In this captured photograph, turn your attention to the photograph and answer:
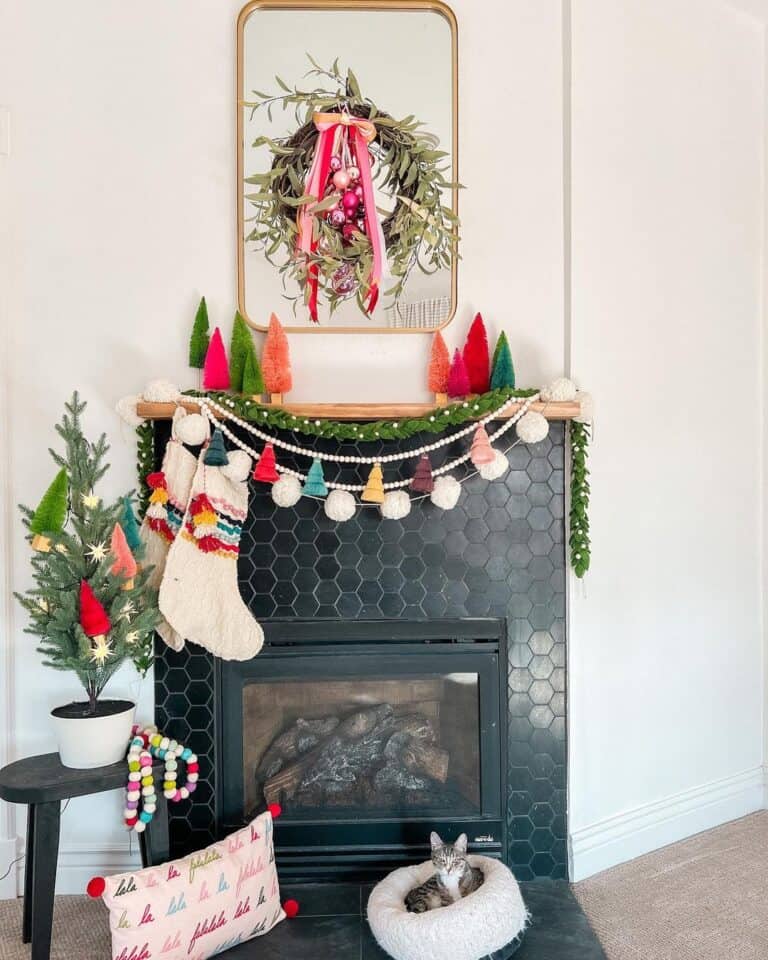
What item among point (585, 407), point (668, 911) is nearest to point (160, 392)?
point (585, 407)

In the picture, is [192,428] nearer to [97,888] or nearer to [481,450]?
[481,450]

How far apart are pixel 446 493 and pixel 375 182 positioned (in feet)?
3.00

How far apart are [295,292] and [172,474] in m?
0.63

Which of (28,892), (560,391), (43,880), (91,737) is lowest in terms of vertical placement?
(28,892)

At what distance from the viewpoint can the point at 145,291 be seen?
2285 millimetres

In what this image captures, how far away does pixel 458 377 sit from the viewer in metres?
2.23

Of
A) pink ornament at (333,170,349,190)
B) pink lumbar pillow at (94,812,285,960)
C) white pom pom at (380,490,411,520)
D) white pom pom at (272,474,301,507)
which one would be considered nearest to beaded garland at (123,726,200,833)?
pink lumbar pillow at (94,812,285,960)

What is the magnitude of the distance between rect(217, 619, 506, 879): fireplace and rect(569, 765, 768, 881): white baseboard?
10.8 inches

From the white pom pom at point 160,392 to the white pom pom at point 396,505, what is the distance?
Answer: 2.08 feet

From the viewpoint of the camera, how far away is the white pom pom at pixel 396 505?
7.09 feet

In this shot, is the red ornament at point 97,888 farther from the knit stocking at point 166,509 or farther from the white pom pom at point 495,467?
the white pom pom at point 495,467

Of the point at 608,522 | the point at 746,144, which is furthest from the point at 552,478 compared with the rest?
the point at 746,144

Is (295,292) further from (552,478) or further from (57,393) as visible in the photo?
(552,478)

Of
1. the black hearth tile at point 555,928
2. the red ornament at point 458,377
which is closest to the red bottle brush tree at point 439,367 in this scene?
the red ornament at point 458,377
